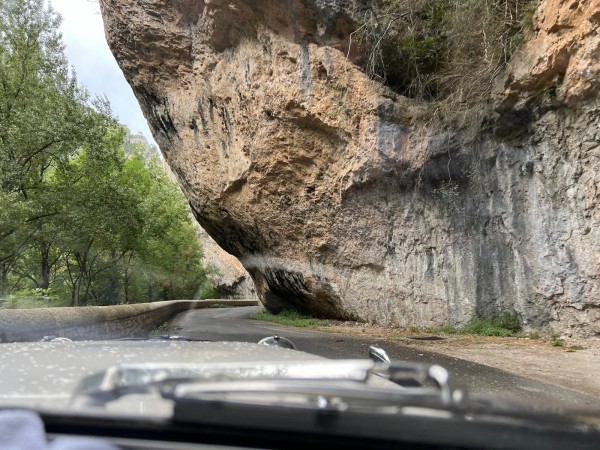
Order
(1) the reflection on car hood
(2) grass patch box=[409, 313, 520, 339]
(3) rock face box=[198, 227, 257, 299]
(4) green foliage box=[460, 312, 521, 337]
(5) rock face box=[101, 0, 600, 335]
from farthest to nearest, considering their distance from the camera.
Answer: (3) rock face box=[198, 227, 257, 299] → (4) green foliage box=[460, 312, 521, 337] → (2) grass patch box=[409, 313, 520, 339] → (5) rock face box=[101, 0, 600, 335] → (1) the reflection on car hood

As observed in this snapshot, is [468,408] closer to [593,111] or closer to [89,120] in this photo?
[593,111]

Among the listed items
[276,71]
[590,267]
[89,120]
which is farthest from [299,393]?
[89,120]

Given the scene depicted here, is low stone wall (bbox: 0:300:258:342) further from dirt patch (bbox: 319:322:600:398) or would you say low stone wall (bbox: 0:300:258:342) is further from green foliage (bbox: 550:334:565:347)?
green foliage (bbox: 550:334:565:347)

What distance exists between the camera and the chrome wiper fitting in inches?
45.7

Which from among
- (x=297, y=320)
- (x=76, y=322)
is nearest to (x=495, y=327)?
(x=297, y=320)

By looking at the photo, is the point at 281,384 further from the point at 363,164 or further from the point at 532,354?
the point at 363,164

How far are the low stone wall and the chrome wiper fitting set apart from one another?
4235mm

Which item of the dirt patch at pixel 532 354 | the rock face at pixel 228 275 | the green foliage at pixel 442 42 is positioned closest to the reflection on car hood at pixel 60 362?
the dirt patch at pixel 532 354

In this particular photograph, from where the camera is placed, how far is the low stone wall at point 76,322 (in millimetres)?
5195

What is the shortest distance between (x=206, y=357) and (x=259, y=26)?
47.0 feet

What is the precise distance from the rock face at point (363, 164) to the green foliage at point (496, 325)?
0.20 metres

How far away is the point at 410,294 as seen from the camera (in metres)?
12.9

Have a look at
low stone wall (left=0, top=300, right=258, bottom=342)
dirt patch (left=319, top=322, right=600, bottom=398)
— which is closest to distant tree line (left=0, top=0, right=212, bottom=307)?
low stone wall (left=0, top=300, right=258, bottom=342)

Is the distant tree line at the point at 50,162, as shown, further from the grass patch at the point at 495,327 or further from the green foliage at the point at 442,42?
the grass patch at the point at 495,327
